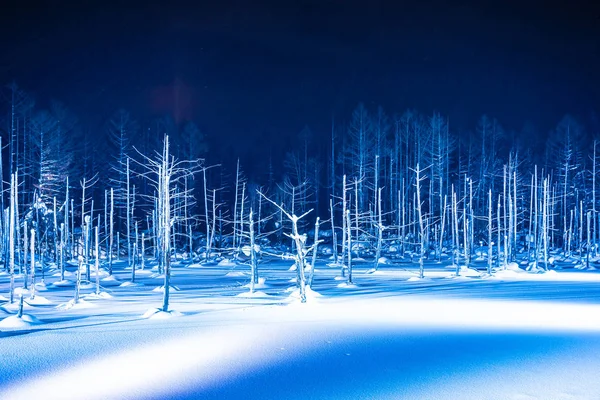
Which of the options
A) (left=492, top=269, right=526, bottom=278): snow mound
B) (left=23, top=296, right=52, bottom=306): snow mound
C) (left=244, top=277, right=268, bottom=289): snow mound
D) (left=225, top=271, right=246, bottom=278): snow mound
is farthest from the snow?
(left=492, top=269, right=526, bottom=278): snow mound

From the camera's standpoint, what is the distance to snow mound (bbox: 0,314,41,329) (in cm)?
1052

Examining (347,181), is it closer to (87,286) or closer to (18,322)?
(87,286)

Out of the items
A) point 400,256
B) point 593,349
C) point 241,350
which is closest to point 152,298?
point 241,350

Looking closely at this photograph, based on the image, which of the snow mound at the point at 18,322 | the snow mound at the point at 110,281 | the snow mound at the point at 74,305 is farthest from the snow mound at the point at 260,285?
the snow mound at the point at 18,322

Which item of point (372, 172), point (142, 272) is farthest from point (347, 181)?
point (142, 272)

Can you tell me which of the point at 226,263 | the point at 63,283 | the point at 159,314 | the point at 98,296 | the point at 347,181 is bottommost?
the point at 226,263

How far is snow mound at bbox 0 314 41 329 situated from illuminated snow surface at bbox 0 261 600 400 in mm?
34

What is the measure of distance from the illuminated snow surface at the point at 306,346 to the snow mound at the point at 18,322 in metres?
0.03

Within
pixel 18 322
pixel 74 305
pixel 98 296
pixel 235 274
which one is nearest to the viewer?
pixel 18 322

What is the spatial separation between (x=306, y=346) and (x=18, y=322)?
603 cm

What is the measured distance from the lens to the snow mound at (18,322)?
10.5 metres

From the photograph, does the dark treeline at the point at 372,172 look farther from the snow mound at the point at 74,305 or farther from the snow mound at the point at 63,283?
the snow mound at the point at 74,305

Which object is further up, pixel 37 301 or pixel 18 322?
pixel 18 322

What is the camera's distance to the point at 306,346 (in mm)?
8734
